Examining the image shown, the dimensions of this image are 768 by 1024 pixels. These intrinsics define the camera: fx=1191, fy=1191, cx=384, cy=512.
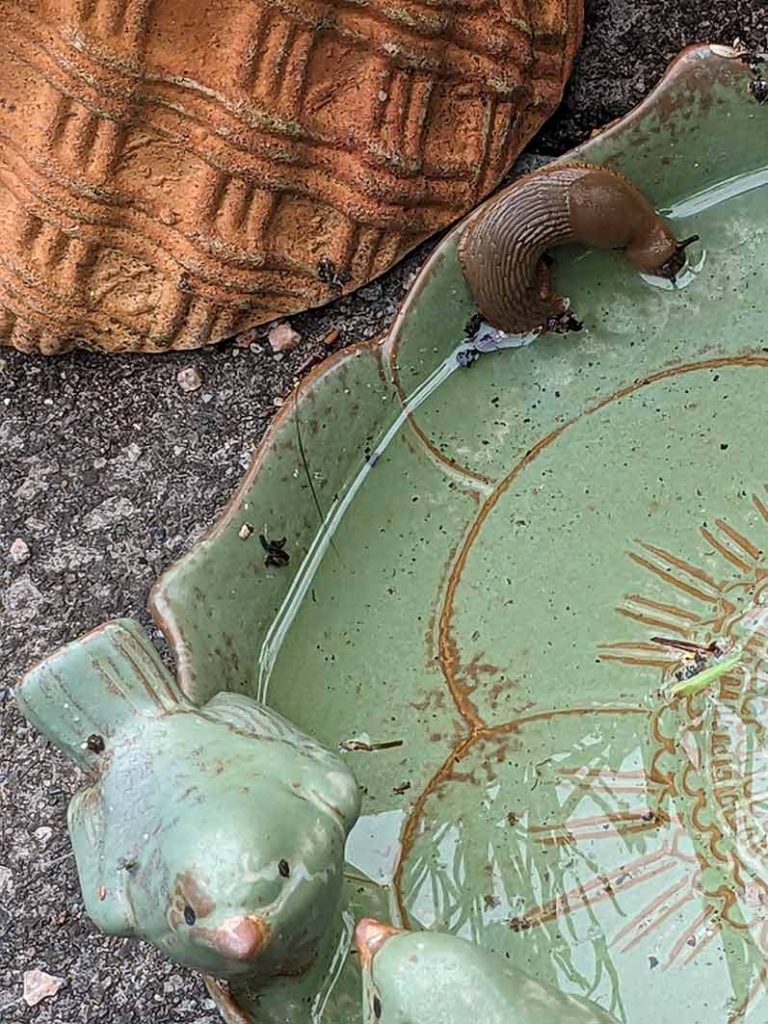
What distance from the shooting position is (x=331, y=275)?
929 mm

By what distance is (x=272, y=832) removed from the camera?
650 millimetres

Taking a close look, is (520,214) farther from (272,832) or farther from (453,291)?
(272,832)

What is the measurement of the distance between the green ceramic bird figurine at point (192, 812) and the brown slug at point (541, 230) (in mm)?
352

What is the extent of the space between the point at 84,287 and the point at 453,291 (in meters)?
0.28

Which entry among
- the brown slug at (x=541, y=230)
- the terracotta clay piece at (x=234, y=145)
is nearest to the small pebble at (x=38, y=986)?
the terracotta clay piece at (x=234, y=145)

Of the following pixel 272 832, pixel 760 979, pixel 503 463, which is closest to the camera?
pixel 272 832

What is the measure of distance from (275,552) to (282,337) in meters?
0.20

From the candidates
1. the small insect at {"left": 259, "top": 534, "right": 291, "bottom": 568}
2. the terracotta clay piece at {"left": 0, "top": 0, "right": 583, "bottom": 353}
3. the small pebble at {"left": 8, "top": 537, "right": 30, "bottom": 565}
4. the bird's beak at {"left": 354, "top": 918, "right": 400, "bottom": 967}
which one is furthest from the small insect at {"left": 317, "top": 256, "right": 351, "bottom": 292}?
the bird's beak at {"left": 354, "top": 918, "right": 400, "bottom": 967}

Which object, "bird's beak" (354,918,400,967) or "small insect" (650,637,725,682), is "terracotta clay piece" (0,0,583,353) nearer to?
"small insect" (650,637,725,682)

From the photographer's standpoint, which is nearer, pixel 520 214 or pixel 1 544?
pixel 520 214

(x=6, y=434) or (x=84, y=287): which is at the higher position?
(x=84, y=287)

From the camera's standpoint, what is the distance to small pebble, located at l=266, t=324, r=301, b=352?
97 centimetres

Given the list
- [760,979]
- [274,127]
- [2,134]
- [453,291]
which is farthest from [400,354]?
[760,979]

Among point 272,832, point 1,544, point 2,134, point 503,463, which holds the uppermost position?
point 2,134
